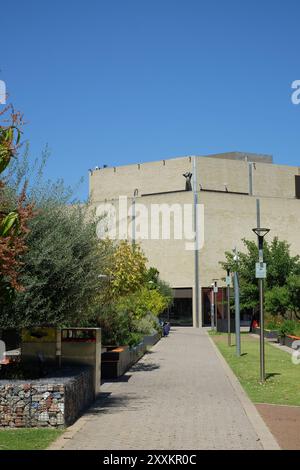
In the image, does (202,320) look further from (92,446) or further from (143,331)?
(92,446)

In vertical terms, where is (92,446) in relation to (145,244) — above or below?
below

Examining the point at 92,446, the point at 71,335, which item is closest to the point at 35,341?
the point at 71,335

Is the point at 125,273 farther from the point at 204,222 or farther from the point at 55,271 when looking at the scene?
the point at 204,222

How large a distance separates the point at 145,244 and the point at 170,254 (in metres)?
3.12

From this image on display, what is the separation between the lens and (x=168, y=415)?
11.1 m

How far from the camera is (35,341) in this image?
12969 mm

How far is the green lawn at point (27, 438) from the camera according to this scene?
8430mm

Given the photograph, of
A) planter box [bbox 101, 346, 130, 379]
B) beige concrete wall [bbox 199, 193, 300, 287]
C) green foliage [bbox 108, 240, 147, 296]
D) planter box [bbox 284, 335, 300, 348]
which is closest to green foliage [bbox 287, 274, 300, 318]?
planter box [bbox 284, 335, 300, 348]

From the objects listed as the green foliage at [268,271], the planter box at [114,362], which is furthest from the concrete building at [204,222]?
the planter box at [114,362]

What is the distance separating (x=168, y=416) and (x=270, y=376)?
7.09 m

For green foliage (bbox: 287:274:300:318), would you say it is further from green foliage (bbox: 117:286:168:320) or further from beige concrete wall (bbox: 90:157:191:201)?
beige concrete wall (bbox: 90:157:191:201)

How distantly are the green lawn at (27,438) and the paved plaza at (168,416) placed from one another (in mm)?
209

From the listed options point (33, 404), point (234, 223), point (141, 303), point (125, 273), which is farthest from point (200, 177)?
point (33, 404)

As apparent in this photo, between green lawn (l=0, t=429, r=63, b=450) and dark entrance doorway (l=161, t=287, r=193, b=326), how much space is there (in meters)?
51.5
